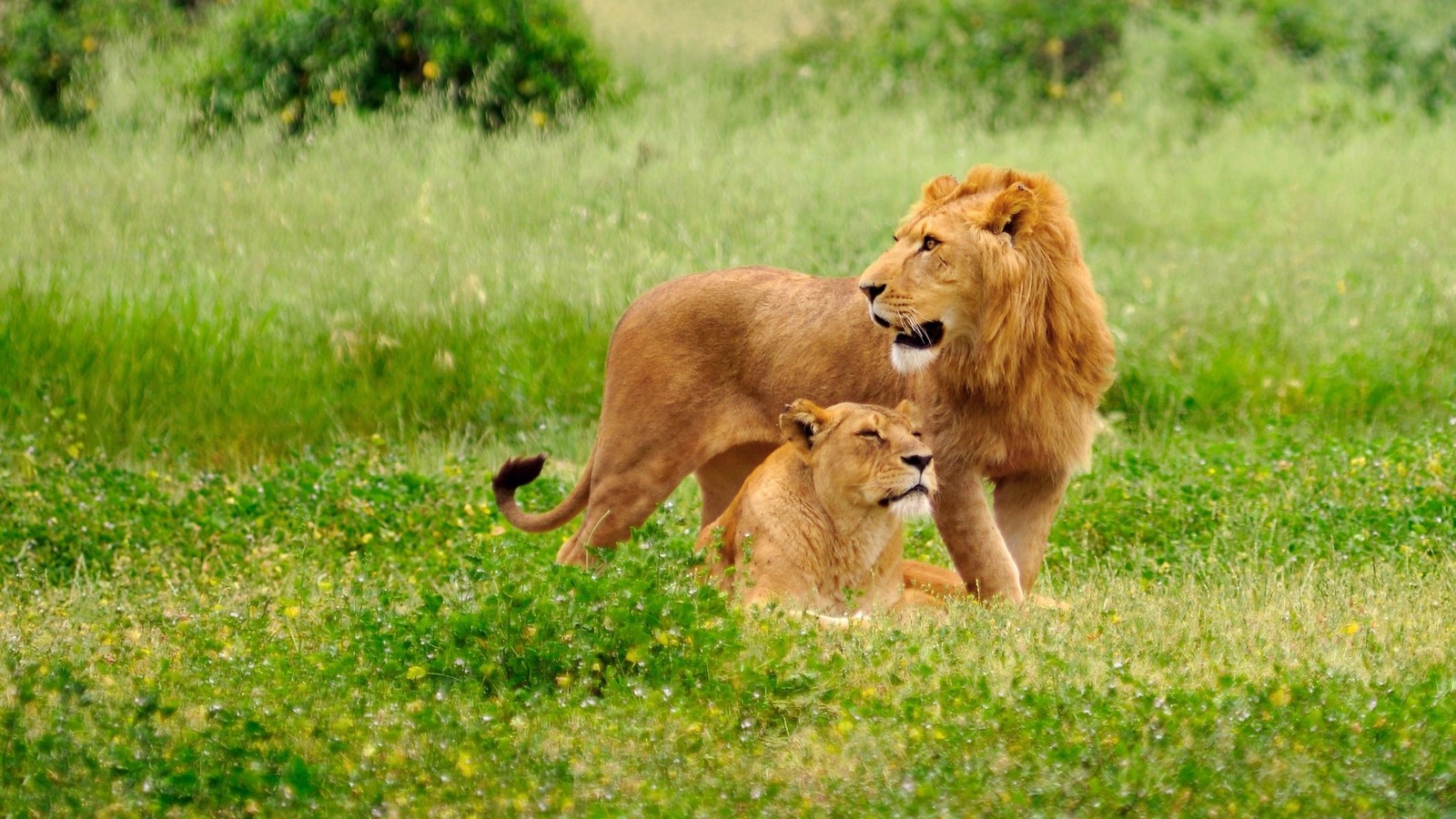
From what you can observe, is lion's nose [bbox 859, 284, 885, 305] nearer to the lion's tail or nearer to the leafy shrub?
the lion's tail

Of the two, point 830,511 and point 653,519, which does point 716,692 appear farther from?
point 830,511

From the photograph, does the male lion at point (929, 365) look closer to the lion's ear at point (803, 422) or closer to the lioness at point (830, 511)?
the lioness at point (830, 511)

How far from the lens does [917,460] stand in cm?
622

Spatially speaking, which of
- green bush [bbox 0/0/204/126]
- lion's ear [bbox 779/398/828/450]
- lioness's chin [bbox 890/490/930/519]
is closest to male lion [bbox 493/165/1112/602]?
lioness's chin [bbox 890/490/930/519]

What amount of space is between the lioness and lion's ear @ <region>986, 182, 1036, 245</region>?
2.23 feet

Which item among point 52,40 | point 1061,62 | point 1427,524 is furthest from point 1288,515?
point 52,40

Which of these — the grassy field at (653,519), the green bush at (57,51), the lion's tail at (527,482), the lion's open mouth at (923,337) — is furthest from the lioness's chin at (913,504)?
the green bush at (57,51)

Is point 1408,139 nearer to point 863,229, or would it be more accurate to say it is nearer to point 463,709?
point 863,229

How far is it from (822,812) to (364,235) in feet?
28.9

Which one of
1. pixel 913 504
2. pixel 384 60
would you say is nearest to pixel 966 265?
pixel 913 504

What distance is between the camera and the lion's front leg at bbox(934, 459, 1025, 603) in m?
6.39

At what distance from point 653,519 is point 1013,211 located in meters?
1.53

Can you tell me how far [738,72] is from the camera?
1852 cm

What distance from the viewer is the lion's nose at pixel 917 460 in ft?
20.4
